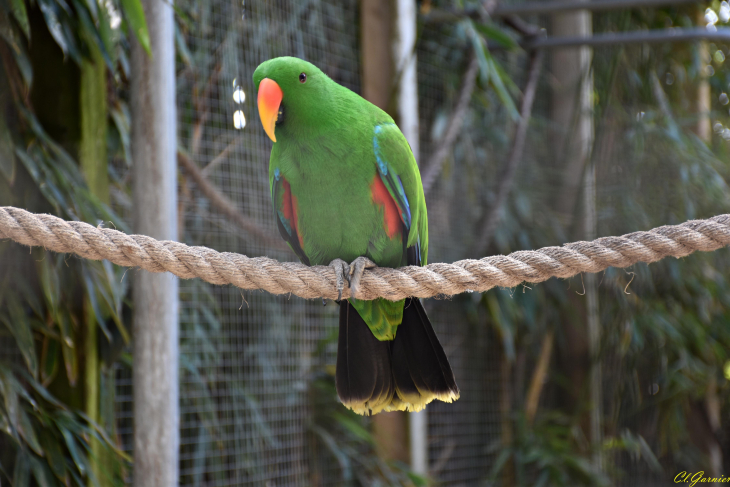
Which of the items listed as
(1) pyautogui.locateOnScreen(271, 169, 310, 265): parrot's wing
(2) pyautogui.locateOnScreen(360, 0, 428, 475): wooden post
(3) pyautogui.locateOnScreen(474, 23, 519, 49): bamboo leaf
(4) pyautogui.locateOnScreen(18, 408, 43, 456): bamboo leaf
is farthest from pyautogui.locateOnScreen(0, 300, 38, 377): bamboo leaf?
(3) pyautogui.locateOnScreen(474, 23, 519, 49): bamboo leaf

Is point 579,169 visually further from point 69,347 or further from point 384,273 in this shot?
point 69,347

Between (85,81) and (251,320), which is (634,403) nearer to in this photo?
(251,320)

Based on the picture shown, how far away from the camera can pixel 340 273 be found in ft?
4.44

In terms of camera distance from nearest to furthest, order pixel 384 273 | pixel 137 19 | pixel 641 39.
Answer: pixel 384 273, pixel 137 19, pixel 641 39

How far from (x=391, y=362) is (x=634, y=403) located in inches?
111

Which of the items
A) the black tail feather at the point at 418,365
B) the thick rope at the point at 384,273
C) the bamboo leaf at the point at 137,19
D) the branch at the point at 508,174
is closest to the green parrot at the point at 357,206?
the black tail feather at the point at 418,365

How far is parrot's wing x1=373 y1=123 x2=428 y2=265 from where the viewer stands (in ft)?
4.91

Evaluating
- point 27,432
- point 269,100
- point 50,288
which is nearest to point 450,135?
point 269,100

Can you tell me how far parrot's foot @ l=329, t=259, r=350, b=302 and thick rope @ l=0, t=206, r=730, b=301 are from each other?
2 cm

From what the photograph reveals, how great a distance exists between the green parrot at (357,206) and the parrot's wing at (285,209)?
2cm

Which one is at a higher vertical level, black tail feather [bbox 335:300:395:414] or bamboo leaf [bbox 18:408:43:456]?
black tail feather [bbox 335:300:395:414]

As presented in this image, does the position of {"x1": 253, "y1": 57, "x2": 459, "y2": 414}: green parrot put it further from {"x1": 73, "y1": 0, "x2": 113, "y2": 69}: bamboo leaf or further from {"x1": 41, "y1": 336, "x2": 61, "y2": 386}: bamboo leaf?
{"x1": 41, "y1": 336, "x2": 61, "y2": 386}: bamboo leaf

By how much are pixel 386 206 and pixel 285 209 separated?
0.32 meters

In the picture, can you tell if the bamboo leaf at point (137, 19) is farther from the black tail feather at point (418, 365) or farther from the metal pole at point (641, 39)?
the metal pole at point (641, 39)
